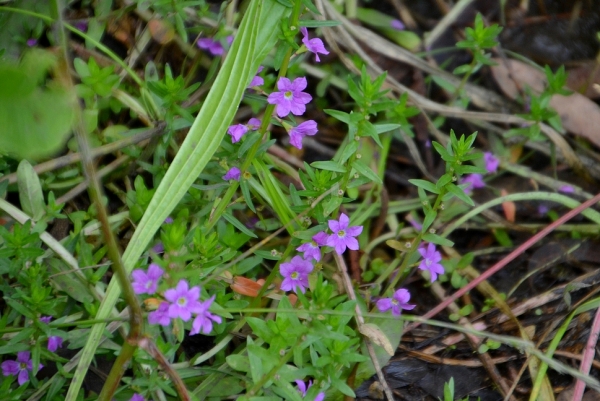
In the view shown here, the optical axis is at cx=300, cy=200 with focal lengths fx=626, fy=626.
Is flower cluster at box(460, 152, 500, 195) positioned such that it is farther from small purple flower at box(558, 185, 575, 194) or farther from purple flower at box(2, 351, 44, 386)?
purple flower at box(2, 351, 44, 386)

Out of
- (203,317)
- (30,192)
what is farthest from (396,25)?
(203,317)

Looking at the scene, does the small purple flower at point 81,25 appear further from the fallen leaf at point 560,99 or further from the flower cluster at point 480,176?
the fallen leaf at point 560,99

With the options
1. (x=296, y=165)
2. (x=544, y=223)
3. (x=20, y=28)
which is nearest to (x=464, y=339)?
(x=544, y=223)

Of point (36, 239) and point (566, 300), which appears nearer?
point (36, 239)

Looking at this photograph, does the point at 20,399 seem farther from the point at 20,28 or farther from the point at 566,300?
the point at 566,300

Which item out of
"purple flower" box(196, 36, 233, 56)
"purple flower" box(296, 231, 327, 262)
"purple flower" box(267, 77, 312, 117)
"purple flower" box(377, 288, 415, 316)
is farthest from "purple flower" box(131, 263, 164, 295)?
"purple flower" box(196, 36, 233, 56)

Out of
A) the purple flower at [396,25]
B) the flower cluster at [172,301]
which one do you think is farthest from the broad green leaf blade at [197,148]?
the purple flower at [396,25]
